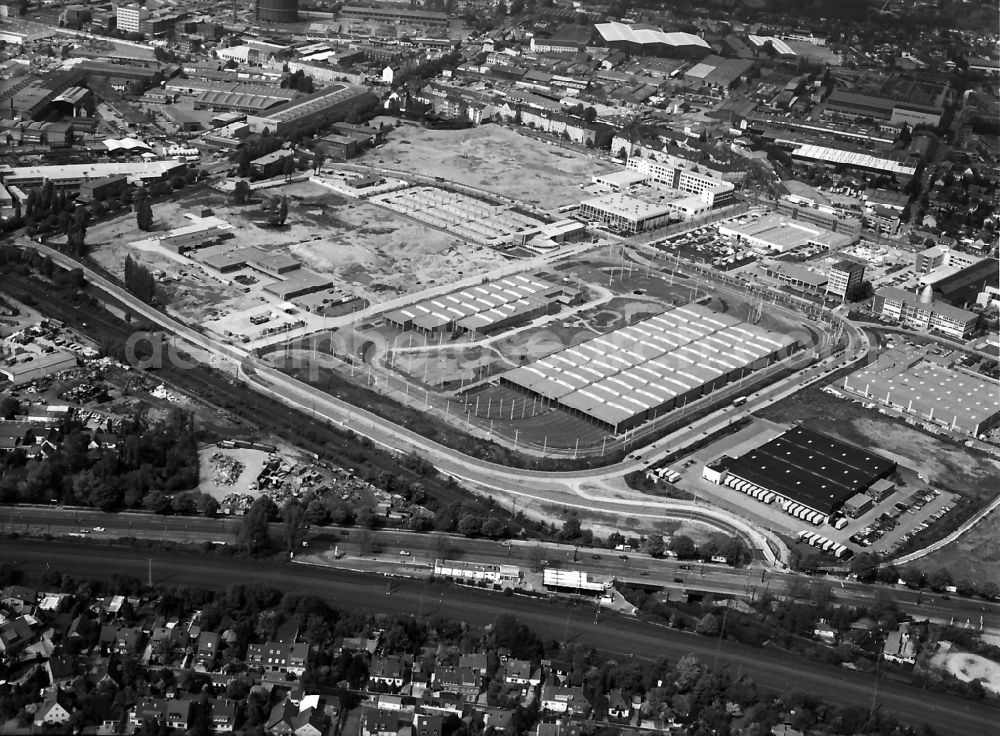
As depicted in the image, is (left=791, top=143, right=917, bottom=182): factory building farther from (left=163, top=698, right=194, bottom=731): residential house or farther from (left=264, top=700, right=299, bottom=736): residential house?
(left=163, top=698, right=194, bottom=731): residential house

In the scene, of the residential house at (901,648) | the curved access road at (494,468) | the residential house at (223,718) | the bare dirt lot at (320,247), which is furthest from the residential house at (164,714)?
the bare dirt lot at (320,247)

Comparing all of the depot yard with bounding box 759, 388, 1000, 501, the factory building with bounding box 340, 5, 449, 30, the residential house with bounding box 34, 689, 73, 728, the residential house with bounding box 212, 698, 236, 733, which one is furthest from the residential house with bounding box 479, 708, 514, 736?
the factory building with bounding box 340, 5, 449, 30

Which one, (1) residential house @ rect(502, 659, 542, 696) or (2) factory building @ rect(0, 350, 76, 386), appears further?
(2) factory building @ rect(0, 350, 76, 386)

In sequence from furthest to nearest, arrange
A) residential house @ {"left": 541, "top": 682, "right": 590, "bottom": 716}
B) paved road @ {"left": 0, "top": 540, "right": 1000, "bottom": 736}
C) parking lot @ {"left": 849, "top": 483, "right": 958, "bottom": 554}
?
parking lot @ {"left": 849, "top": 483, "right": 958, "bottom": 554}, paved road @ {"left": 0, "top": 540, "right": 1000, "bottom": 736}, residential house @ {"left": 541, "top": 682, "right": 590, "bottom": 716}

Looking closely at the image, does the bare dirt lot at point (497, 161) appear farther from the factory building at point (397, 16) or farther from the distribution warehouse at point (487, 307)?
the factory building at point (397, 16)

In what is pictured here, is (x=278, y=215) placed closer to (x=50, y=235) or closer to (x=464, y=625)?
(x=50, y=235)

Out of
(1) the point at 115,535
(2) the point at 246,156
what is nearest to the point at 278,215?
(2) the point at 246,156

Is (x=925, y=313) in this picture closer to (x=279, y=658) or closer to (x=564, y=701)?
(x=564, y=701)
